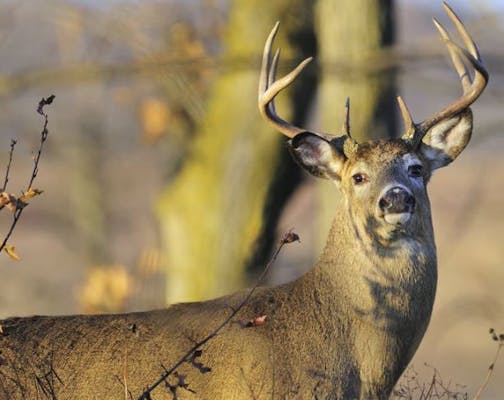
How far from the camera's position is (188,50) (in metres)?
16.5

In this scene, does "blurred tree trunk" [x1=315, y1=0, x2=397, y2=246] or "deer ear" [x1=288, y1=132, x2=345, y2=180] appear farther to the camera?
"blurred tree trunk" [x1=315, y1=0, x2=397, y2=246]

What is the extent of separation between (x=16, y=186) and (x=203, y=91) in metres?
28.0

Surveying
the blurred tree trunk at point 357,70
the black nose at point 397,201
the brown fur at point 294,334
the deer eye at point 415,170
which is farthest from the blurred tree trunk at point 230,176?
the black nose at point 397,201

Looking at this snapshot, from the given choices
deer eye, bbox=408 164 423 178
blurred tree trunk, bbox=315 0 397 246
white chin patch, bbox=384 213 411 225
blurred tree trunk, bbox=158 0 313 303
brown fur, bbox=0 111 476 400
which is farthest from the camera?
blurred tree trunk, bbox=158 0 313 303

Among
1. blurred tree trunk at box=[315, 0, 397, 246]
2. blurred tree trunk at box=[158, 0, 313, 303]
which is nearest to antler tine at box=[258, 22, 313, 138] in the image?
blurred tree trunk at box=[315, 0, 397, 246]

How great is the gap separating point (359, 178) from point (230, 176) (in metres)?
6.44

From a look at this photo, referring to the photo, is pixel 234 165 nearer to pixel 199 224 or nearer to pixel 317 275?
pixel 199 224

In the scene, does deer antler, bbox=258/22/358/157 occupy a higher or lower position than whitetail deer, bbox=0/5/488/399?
higher

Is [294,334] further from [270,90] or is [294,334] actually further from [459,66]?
[459,66]

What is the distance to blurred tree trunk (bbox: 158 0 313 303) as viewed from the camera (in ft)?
47.0

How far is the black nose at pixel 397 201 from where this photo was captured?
764cm

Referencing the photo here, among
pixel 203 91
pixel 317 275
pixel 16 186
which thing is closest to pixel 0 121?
pixel 203 91

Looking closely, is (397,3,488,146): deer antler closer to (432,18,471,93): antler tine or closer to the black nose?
(432,18,471,93): antler tine

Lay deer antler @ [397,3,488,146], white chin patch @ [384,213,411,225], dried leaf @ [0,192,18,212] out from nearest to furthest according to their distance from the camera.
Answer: dried leaf @ [0,192,18,212], white chin patch @ [384,213,411,225], deer antler @ [397,3,488,146]
